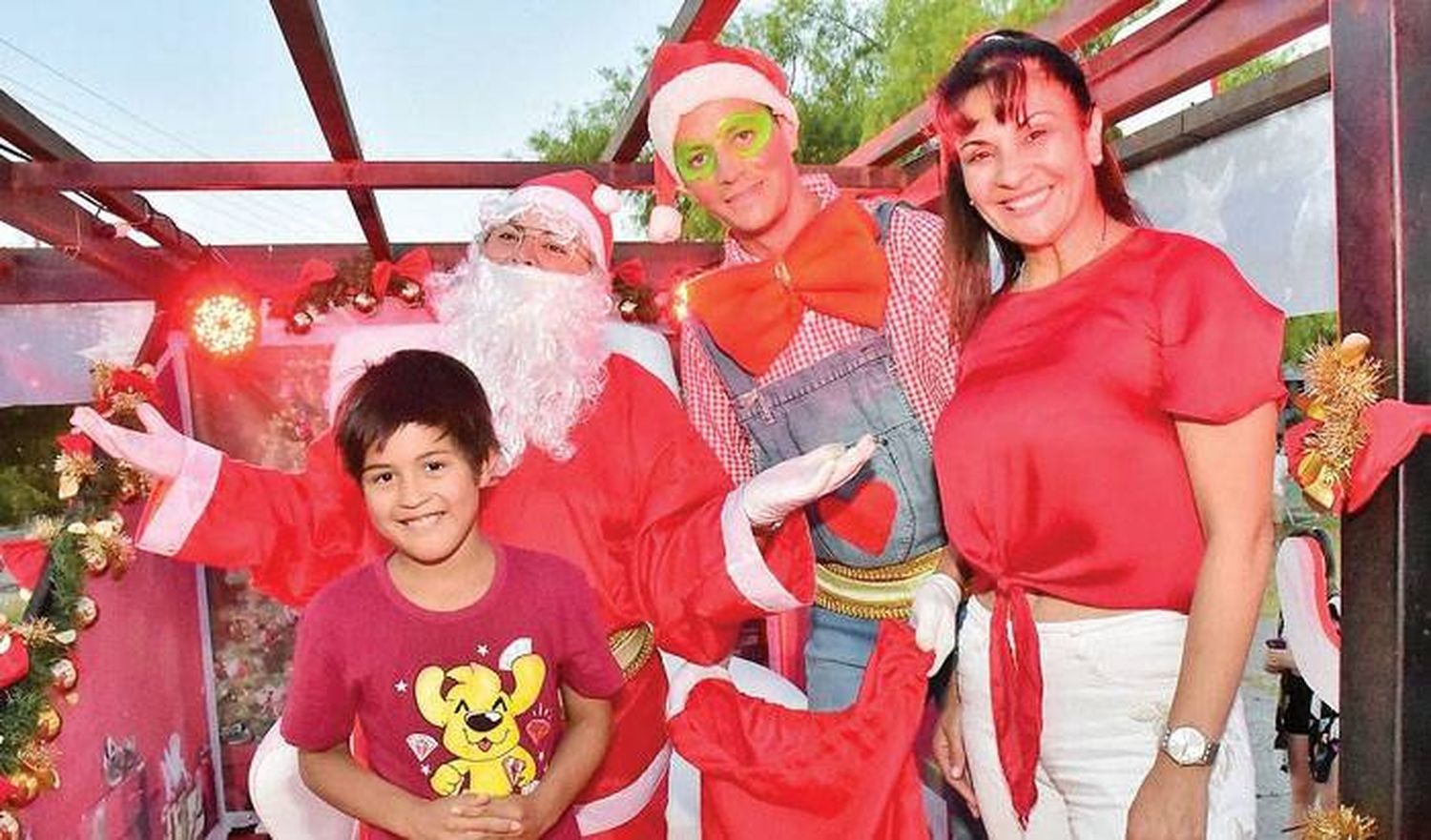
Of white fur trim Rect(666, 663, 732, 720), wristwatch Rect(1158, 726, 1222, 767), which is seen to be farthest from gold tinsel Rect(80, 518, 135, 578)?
wristwatch Rect(1158, 726, 1222, 767)

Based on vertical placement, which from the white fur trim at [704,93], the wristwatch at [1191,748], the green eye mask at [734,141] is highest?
the white fur trim at [704,93]

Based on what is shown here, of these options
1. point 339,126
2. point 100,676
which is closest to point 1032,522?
point 100,676

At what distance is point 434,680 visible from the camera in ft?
5.83

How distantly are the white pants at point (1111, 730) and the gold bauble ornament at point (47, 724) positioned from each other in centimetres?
212

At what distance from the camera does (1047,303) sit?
175 centimetres

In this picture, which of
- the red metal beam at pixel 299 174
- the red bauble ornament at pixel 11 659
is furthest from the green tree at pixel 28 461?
the red bauble ornament at pixel 11 659

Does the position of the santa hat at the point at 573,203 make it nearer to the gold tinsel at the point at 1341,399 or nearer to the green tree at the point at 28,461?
the gold tinsel at the point at 1341,399

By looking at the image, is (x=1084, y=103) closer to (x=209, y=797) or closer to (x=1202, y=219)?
(x=1202, y=219)

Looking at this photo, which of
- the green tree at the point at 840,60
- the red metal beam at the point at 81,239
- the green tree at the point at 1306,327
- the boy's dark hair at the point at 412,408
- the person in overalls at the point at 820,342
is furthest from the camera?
the green tree at the point at 840,60

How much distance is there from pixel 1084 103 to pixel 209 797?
15.0ft

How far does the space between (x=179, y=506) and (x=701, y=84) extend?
57.8 inches

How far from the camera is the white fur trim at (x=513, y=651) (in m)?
1.81

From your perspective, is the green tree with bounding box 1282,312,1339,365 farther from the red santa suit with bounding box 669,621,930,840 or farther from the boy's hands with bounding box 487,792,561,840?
the boy's hands with bounding box 487,792,561,840

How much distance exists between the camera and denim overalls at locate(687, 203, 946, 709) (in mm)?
2416
